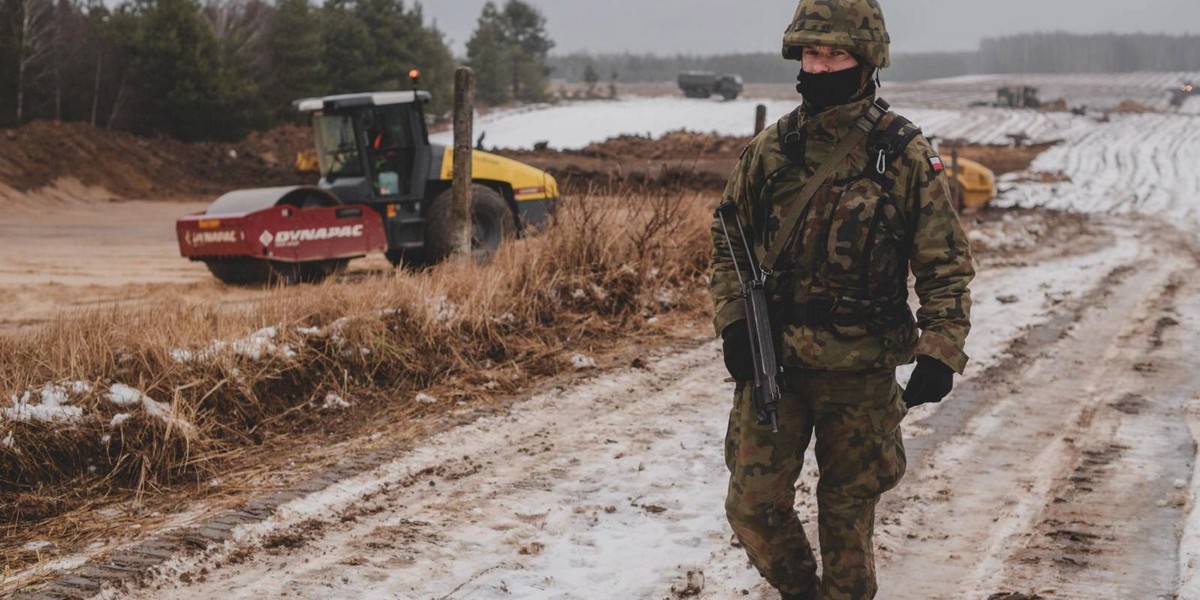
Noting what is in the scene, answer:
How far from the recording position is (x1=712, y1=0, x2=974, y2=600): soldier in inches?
127

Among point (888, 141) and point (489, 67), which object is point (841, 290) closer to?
point (888, 141)

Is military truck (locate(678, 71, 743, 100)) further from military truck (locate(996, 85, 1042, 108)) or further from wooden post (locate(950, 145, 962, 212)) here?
wooden post (locate(950, 145, 962, 212))

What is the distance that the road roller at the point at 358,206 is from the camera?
39.4 feet

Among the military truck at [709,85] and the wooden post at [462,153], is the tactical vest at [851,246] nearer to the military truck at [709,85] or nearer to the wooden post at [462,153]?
the wooden post at [462,153]

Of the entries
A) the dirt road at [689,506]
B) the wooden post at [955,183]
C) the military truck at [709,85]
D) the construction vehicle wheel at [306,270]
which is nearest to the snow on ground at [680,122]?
the military truck at [709,85]

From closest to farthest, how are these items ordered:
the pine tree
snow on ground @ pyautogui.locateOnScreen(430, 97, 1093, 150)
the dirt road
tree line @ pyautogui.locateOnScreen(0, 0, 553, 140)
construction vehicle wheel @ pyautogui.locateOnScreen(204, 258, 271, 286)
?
the dirt road → construction vehicle wheel @ pyautogui.locateOnScreen(204, 258, 271, 286) → tree line @ pyautogui.locateOnScreen(0, 0, 553, 140) → snow on ground @ pyautogui.locateOnScreen(430, 97, 1093, 150) → the pine tree

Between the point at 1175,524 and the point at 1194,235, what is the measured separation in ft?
52.4

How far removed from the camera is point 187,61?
34.8 m

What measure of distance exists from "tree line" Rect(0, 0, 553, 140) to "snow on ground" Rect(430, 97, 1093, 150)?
4.20m

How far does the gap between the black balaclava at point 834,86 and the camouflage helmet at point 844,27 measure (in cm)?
5

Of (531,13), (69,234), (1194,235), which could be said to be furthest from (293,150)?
(531,13)

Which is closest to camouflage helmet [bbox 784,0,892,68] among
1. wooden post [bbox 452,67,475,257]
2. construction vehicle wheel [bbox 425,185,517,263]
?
wooden post [bbox 452,67,475,257]

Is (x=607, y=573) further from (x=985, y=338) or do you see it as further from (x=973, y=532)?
(x=985, y=338)

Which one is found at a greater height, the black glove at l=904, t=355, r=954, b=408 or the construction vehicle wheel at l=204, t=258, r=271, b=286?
the black glove at l=904, t=355, r=954, b=408
